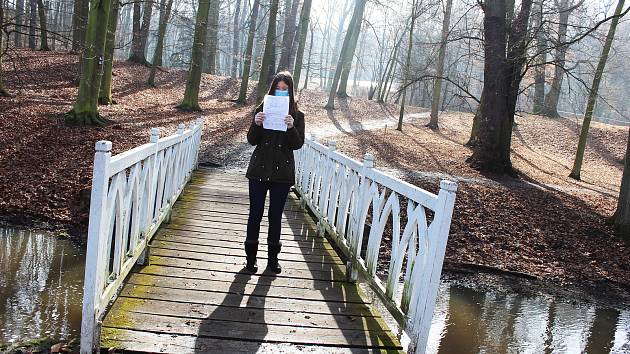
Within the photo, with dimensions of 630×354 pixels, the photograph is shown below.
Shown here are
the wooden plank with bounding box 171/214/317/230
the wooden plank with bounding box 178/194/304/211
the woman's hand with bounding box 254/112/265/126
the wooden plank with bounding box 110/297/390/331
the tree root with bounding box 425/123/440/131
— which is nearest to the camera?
the wooden plank with bounding box 110/297/390/331

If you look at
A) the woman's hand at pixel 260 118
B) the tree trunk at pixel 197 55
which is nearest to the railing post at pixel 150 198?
the woman's hand at pixel 260 118

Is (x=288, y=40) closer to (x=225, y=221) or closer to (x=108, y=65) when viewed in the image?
(x=108, y=65)

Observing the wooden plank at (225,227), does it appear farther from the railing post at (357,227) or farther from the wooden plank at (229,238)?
the railing post at (357,227)

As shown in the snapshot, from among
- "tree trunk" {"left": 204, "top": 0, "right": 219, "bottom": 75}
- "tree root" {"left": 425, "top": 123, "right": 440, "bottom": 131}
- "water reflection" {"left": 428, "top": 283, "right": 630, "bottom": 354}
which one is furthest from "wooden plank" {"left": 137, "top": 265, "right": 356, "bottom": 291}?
"tree trunk" {"left": 204, "top": 0, "right": 219, "bottom": 75}

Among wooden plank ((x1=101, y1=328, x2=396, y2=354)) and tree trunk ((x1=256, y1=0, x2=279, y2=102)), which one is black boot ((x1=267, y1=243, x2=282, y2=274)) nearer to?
wooden plank ((x1=101, y1=328, x2=396, y2=354))

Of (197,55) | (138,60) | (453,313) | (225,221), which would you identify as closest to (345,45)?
(138,60)

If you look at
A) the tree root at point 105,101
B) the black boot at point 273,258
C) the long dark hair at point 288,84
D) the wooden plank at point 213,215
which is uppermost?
the long dark hair at point 288,84

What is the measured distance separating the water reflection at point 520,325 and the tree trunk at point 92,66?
9.82 metres

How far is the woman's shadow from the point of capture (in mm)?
3311

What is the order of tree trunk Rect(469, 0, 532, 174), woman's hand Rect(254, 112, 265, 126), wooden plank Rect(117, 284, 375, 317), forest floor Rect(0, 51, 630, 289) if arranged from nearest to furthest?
1. wooden plank Rect(117, 284, 375, 317)
2. woman's hand Rect(254, 112, 265, 126)
3. forest floor Rect(0, 51, 630, 289)
4. tree trunk Rect(469, 0, 532, 174)

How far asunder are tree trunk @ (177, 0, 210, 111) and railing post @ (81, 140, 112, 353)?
Result: 1602 centimetres

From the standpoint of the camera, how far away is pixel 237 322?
12.1 ft

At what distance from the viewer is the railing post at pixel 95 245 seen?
2861 millimetres

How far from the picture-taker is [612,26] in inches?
572
